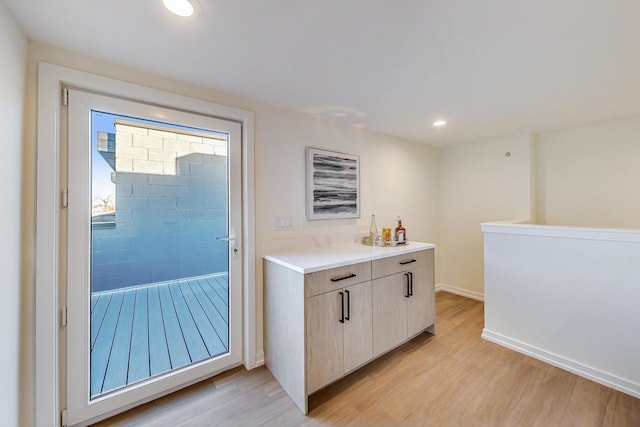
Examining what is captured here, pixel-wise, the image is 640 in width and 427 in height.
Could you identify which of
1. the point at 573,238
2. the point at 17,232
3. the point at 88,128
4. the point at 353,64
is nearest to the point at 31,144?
the point at 88,128

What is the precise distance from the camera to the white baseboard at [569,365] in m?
1.76

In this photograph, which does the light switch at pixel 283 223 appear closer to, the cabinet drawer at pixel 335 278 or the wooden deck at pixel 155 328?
the wooden deck at pixel 155 328

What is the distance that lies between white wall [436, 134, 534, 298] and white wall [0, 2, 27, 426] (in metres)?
4.20

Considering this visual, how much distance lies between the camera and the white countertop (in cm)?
170

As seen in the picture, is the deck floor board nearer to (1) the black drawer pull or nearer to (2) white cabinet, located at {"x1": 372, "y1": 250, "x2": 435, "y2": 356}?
(1) the black drawer pull

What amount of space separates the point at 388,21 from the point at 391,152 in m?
2.04

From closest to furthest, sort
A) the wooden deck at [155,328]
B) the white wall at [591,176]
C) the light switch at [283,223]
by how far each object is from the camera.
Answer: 1. the wooden deck at [155,328]
2. the light switch at [283,223]
3. the white wall at [591,176]

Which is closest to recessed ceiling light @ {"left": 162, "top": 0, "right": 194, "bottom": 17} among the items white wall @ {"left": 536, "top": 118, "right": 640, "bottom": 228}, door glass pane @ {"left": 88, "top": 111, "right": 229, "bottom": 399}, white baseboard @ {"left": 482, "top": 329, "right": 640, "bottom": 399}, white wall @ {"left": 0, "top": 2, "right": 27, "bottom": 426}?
white wall @ {"left": 0, "top": 2, "right": 27, "bottom": 426}

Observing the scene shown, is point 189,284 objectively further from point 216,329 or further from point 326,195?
point 326,195

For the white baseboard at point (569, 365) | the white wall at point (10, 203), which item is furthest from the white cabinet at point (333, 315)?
the white wall at point (10, 203)

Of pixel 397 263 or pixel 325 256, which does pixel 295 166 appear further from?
pixel 397 263

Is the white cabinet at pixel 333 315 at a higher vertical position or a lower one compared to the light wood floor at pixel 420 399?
higher

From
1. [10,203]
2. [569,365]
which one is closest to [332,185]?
[10,203]

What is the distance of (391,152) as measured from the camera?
124 inches
